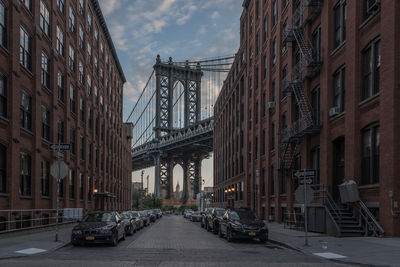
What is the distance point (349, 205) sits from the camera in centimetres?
2294

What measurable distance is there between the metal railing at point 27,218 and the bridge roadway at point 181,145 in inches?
2769

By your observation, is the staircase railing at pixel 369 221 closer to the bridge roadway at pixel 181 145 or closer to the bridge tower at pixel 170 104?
the bridge roadway at pixel 181 145

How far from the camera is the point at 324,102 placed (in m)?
26.3

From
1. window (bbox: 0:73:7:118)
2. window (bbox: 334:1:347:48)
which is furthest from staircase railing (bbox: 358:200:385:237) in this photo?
window (bbox: 0:73:7:118)

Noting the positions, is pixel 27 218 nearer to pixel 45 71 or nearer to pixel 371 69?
pixel 45 71

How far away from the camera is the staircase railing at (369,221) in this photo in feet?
64.5

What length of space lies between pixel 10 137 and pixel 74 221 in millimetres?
12149

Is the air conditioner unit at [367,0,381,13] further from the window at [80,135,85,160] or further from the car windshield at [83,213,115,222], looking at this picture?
the window at [80,135,85,160]

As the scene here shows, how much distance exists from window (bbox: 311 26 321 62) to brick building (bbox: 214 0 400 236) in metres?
0.06

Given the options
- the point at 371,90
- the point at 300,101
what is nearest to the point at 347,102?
the point at 371,90

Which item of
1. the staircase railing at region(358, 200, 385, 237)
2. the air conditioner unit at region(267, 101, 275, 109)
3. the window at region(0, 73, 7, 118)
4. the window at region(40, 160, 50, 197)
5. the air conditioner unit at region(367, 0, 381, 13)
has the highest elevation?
the air conditioner unit at region(367, 0, 381, 13)

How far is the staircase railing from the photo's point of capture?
19656 millimetres

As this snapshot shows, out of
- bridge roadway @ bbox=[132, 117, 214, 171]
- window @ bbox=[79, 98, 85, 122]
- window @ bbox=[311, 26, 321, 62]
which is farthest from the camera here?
bridge roadway @ bbox=[132, 117, 214, 171]

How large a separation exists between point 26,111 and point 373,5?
18116 millimetres
